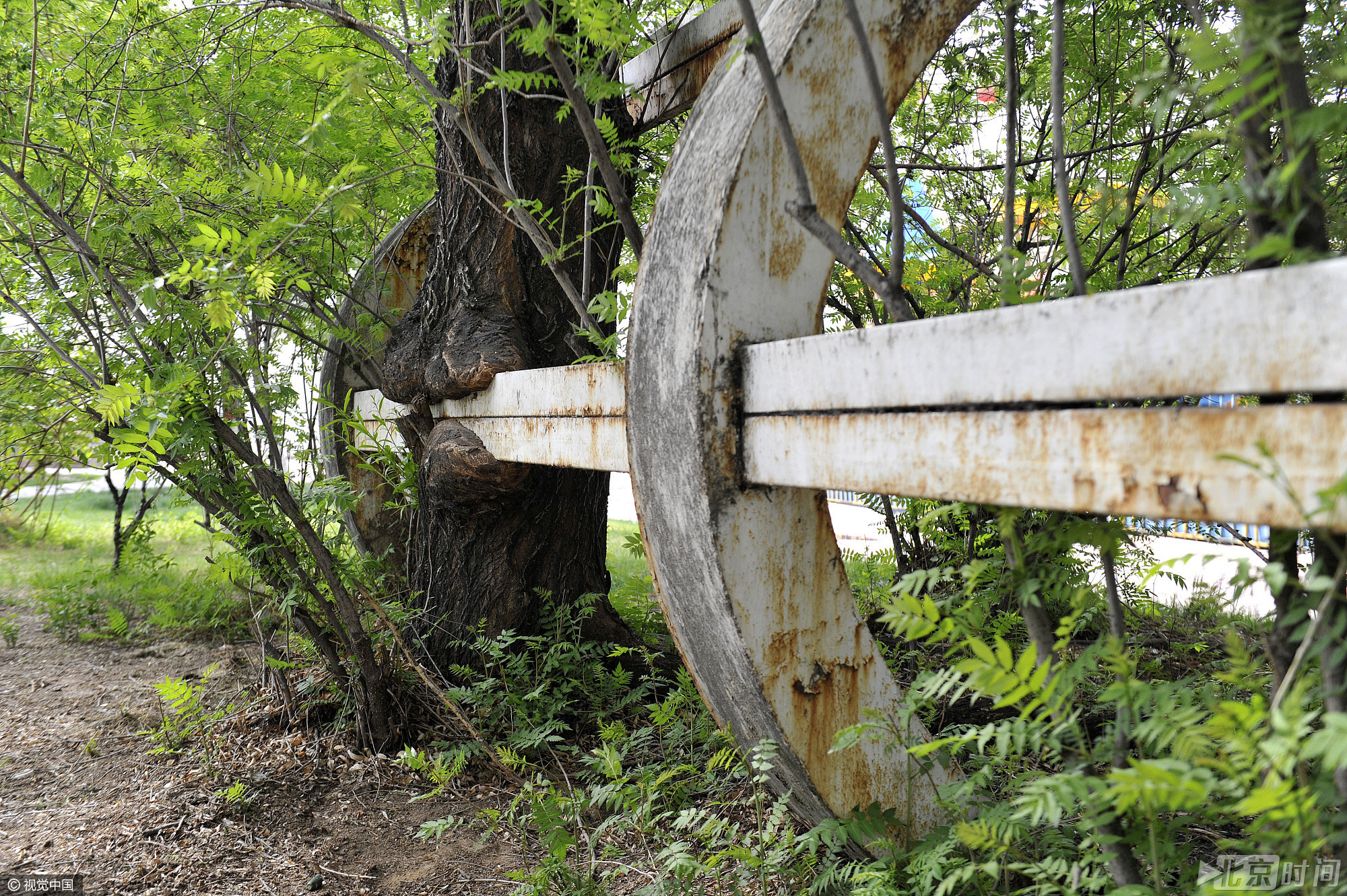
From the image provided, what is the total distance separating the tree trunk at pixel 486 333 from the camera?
346 centimetres

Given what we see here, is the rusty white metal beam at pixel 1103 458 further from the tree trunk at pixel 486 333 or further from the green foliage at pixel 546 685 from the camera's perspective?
the tree trunk at pixel 486 333

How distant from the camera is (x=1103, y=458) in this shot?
3.64ft

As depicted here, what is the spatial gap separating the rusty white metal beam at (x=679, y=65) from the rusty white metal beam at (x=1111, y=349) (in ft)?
5.12

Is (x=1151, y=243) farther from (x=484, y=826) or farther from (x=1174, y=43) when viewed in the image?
(x=484, y=826)

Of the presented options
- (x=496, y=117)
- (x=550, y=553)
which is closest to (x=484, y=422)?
(x=550, y=553)

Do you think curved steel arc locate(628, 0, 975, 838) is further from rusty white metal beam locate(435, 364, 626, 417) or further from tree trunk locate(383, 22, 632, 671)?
tree trunk locate(383, 22, 632, 671)

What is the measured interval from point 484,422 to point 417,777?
1346mm

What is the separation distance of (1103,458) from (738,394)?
730mm

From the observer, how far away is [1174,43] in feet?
8.13

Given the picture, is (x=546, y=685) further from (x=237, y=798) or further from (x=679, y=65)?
(x=679, y=65)

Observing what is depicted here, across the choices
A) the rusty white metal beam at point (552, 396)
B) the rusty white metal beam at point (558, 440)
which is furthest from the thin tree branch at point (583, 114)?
the rusty white metal beam at point (558, 440)

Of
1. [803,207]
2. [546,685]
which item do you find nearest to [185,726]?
[546,685]

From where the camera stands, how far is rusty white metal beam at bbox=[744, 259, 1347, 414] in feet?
3.01

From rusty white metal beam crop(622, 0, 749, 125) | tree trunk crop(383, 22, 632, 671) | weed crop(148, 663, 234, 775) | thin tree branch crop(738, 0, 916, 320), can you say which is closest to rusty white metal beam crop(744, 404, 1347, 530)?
thin tree branch crop(738, 0, 916, 320)
